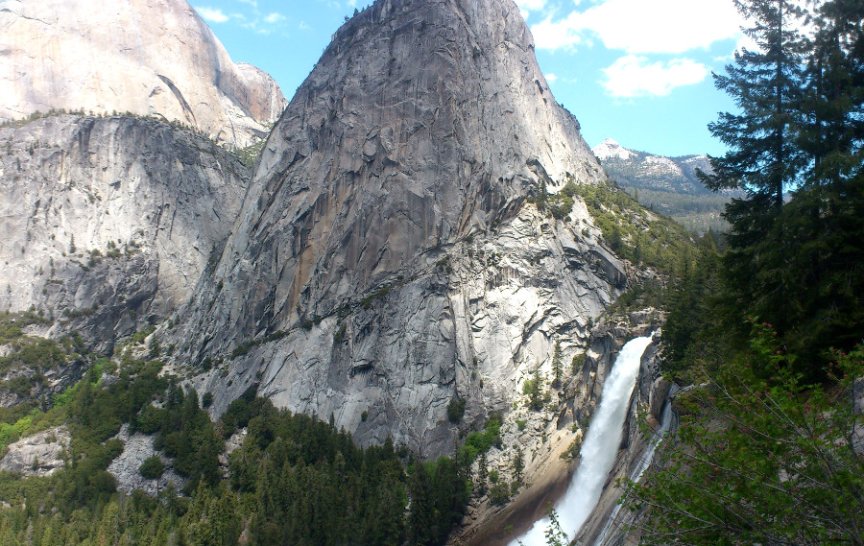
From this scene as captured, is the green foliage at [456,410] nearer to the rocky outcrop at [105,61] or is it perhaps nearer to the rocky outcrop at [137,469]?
the rocky outcrop at [137,469]

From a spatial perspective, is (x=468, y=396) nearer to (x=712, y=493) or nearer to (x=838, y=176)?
(x=838, y=176)

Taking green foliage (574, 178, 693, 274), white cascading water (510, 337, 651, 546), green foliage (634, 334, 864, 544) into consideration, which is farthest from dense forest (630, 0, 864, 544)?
green foliage (574, 178, 693, 274)

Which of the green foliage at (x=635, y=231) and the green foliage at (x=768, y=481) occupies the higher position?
the green foliage at (x=635, y=231)

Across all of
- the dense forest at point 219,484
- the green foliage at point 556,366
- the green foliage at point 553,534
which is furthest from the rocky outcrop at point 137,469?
the green foliage at point 553,534

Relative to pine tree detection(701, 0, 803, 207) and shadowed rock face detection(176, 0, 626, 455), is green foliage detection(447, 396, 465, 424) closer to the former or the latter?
shadowed rock face detection(176, 0, 626, 455)

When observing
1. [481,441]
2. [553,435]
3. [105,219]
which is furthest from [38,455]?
[553,435]

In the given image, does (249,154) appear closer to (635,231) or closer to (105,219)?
(105,219)
